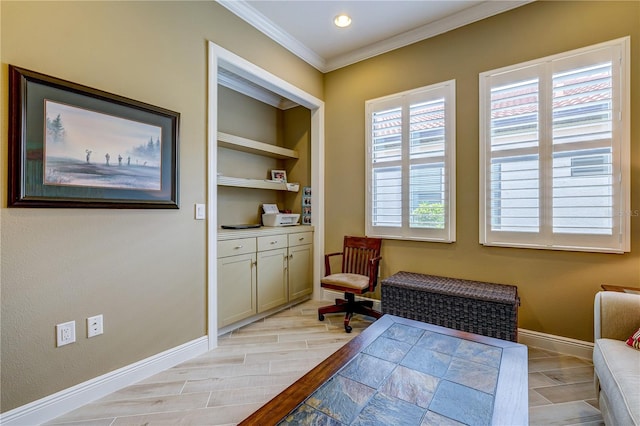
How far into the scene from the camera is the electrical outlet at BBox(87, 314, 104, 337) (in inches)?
68.5

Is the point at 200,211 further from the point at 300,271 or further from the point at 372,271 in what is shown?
the point at 372,271

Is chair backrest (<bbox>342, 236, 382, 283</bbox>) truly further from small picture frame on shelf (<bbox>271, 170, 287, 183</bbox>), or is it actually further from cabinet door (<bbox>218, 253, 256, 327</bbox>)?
small picture frame on shelf (<bbox>271, 170, 287, 183</bbox>)

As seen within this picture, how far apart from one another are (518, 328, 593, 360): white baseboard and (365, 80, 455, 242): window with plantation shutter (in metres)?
1.00

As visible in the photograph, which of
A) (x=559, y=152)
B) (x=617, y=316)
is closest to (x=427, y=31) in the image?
(x=559, y=152)

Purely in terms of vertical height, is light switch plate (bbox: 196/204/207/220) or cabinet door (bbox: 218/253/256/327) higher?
light switch plate (bbox: 196/204/207/220)

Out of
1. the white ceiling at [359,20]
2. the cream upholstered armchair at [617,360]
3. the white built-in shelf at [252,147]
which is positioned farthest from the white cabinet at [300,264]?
the cream upholstered armchair at [617,360]

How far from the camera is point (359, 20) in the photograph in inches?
110

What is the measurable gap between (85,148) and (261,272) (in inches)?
71.3

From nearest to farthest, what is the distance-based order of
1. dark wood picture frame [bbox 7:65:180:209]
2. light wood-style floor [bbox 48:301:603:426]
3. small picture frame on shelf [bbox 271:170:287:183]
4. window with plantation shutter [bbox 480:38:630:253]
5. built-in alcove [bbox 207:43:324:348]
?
dark wood picture frame [bbox 7:65:180:209] < light wood-style floor [bbox 48:301:603:426] < window with plantation shutter [bbox 480:38:630:253] < built-in alcove [bbox 207:43:324:348] < small picture frame on shelf [bbox 271:170:287:183]

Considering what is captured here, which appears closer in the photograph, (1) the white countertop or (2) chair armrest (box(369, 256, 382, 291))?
(1) the white countertop

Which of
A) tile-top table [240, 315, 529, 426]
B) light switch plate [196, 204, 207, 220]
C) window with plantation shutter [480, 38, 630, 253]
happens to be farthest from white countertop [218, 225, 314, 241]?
window with plantation shutter [480, 38, 630, 253]

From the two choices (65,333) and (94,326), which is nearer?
(65,333)

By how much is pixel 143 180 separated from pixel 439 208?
8.40 feet

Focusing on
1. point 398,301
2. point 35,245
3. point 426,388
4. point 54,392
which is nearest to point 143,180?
point 35,245
